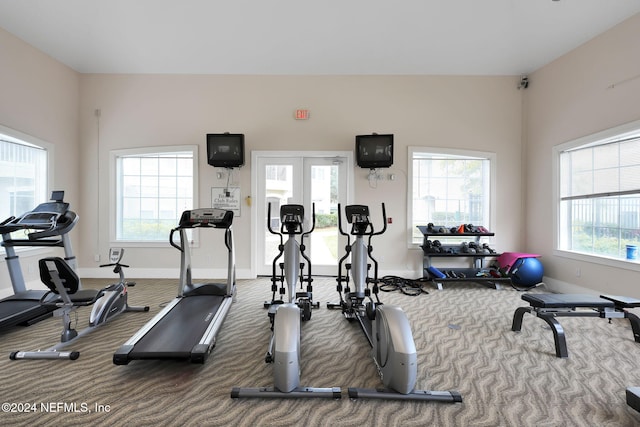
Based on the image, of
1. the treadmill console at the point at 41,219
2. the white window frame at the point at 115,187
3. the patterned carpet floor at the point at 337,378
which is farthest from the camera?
the white window frame at the point at 115,187

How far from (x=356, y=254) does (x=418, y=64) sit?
3.78 m

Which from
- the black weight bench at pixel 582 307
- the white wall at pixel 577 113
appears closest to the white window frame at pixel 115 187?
the black weight bench at pixel 582 307

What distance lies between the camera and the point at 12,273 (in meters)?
3.25

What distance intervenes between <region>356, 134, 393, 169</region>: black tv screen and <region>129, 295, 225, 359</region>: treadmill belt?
10.6ft

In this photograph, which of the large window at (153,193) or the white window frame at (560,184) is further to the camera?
the large window at (153,193)

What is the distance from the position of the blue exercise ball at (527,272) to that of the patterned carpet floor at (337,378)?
1090 millimetres

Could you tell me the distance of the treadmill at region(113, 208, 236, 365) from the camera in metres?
2.12

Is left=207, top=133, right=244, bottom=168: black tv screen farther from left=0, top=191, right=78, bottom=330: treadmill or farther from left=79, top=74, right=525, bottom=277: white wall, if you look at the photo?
left=0, top=191, right=78, bottom=330: treadmill

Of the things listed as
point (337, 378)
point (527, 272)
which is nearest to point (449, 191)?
point (527, 272)

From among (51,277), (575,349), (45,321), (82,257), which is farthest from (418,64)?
(82,257)

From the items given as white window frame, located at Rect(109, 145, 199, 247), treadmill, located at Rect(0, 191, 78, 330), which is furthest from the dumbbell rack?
treadmill, located at Rect(0, 191, 78, 330)

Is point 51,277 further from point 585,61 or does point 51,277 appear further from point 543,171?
point 585,61

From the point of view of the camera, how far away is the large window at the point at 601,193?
3.54 m

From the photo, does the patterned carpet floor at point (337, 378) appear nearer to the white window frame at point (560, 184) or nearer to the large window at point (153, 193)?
the white window frame at point (560, 184)
